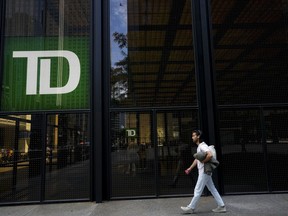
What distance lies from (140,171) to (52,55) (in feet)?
13.6

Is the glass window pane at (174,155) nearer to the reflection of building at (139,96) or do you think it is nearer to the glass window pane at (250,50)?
the reflection of building at (139,96)

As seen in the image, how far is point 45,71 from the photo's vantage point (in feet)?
28.2

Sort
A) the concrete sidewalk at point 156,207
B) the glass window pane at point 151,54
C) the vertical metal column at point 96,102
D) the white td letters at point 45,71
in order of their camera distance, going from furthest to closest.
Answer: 1. the glass window pane at point 151,54
2. the white td letters at point 45,71
3. the vertical metal column at point 96,102
4. the concrete sidewalk at point 156,207

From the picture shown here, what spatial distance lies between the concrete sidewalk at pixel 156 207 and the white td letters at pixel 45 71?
3.14 metres

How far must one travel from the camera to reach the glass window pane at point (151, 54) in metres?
8.68

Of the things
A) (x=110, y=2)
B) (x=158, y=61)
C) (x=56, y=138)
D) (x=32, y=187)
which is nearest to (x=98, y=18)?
(x=110, y=2)

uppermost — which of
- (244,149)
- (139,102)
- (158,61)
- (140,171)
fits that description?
(158,61)

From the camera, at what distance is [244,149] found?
848 centimetres

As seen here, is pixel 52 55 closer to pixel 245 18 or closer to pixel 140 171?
pixel 140 171

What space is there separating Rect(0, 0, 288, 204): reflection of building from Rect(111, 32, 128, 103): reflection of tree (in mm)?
29

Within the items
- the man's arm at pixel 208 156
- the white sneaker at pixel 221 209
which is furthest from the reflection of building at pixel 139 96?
the man's arm at pixel 208 156

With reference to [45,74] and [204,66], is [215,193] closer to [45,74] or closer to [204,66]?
[204,66]

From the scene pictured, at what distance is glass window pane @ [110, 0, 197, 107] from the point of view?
8680 millimetres

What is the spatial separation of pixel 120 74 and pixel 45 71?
2127 mm
